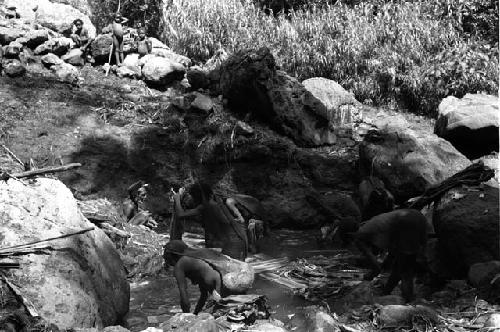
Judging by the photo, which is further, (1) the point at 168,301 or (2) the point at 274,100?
(2) the point at 274,100

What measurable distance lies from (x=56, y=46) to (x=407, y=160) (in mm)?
8195

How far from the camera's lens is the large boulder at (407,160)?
10.5 meters

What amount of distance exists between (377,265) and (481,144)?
6722mm

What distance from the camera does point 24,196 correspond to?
18.8 feet

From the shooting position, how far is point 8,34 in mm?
13219

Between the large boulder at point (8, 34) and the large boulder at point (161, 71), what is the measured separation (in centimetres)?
280

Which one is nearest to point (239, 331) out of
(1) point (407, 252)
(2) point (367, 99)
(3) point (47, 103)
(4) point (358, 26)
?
(1) point (407, 252)

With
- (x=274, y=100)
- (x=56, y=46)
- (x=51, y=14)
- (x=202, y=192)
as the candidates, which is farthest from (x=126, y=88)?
(x=202, y=192)

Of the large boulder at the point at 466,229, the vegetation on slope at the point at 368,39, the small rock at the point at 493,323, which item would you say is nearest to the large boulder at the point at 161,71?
the vegetation on slope at the point at 368,39

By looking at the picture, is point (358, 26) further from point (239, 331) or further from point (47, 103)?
point (239, 331)

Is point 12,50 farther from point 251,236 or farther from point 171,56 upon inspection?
point 251,236

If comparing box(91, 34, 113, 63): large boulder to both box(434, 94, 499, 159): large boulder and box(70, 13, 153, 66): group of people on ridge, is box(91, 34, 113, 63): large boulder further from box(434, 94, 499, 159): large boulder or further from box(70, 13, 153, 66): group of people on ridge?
box(434, 94, 499, 159): large boulder

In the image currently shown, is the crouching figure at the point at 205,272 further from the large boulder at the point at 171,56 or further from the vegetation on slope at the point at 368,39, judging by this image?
the vegetation on slope at the point at 368,39

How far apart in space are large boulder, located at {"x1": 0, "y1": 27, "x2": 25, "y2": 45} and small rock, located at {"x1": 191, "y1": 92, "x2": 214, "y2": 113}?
4.24 metres
